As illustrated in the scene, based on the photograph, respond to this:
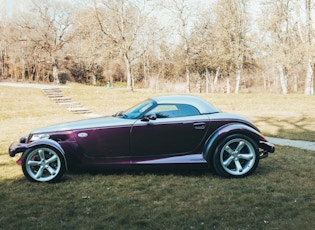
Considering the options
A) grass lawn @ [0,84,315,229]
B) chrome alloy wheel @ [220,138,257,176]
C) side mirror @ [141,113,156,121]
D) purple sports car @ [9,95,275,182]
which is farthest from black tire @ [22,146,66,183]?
chrome alloy wheel @ [220,138,257,176]

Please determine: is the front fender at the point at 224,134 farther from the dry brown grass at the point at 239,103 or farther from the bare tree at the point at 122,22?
the bare tree at the point at 122,22

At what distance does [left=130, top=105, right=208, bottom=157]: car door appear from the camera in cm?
521

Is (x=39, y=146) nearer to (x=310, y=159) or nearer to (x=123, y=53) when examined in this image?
(x=310, y=159)

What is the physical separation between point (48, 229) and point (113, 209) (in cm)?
82

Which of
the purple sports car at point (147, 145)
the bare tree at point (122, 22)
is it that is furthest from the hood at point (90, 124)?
the bare tree at point (122, 22)

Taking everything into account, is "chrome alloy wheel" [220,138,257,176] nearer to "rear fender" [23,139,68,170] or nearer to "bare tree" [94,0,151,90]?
"rear fender" [23,139,68,170]

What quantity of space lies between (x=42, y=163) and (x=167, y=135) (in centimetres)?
204

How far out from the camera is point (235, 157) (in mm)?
5293

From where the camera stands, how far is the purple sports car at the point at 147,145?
5156 mm

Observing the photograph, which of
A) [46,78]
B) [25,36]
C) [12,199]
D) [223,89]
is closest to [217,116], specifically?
[12,199]

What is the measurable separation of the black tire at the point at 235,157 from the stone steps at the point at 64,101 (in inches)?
495

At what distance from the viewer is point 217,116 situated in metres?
5.36

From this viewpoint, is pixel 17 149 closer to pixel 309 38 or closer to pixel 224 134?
pixel 224 134

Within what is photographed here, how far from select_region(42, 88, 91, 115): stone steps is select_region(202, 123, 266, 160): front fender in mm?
12503
